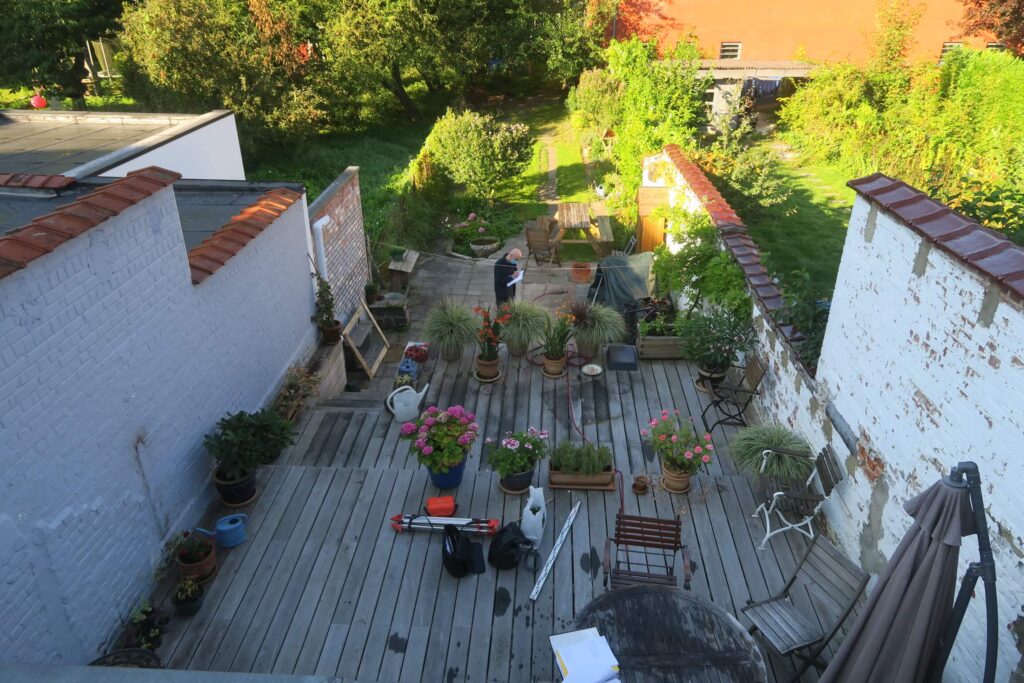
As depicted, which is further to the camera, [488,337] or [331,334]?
[331,334]

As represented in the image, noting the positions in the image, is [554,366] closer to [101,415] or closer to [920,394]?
[920,394]

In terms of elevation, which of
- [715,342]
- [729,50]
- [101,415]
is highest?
[729,50]

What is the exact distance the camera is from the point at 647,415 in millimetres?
7227

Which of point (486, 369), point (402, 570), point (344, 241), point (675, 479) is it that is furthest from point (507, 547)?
point (344, 241)

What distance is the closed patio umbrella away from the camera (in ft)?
8.84

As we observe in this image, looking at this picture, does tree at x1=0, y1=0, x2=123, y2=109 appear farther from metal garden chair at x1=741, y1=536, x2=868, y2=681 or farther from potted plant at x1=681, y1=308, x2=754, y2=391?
metal garden chair at x1=741, y1=536, x2=868, y2=681

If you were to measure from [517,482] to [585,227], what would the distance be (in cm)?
800

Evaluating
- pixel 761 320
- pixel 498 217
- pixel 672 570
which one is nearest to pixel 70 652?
pixel 672 570

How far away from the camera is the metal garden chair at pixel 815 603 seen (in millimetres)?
4246

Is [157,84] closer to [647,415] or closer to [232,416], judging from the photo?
[232,416]

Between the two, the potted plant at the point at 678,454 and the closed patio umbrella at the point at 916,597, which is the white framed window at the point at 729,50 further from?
the closed patio umbrella at the point at 916,597

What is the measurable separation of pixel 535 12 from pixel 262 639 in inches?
965

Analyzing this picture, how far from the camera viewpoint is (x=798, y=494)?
5.47 m

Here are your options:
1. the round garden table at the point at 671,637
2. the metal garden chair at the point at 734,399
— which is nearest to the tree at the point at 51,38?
the metal garden chair at the point at 734,399
